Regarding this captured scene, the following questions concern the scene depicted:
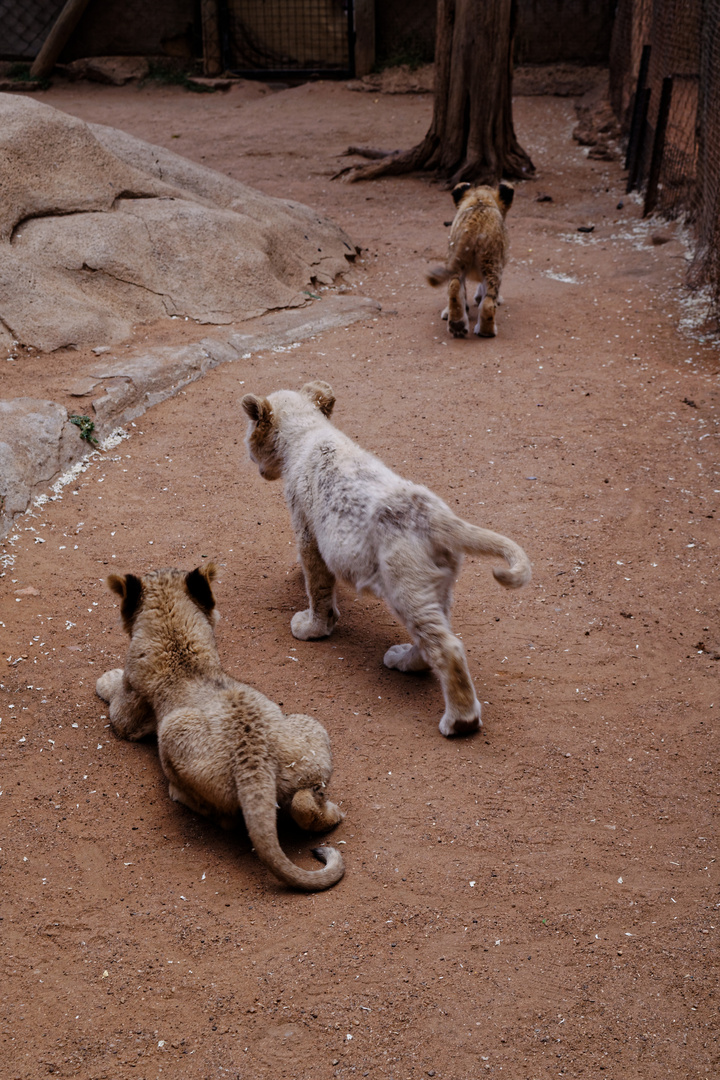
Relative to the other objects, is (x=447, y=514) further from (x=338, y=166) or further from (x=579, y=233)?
(x=338, y=166)

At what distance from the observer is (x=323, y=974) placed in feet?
11.2

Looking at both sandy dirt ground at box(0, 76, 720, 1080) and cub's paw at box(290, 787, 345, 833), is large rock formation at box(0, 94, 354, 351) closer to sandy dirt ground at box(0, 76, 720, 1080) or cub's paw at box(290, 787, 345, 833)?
sandy dirt ground at box(0, 76, 720, 1080)

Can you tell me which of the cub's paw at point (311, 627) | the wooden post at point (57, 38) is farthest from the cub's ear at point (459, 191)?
the wooden post at point (57, 38)

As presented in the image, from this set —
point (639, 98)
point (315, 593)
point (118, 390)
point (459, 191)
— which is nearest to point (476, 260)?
point (459, 191)

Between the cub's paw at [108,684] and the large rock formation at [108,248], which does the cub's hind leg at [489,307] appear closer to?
the large rock formation at [108,248]

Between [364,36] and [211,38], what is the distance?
354 centimetres

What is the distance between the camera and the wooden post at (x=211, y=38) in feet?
68.8

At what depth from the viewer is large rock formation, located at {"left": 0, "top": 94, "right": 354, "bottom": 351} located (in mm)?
8828

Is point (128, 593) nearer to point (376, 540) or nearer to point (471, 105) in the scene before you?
point (376, 540)

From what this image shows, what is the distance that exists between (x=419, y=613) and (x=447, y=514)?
518mm

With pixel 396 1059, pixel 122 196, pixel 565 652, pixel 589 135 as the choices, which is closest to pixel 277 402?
pixel 565 652

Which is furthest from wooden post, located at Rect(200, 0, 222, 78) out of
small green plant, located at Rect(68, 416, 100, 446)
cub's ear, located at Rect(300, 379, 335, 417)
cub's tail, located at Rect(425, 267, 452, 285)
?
cub's ear, located at Rect(300, 379, 335, 417)

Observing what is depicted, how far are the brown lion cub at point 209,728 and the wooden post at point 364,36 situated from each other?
19.9 metres

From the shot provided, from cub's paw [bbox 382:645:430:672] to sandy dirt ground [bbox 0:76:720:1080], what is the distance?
2.5 inches
